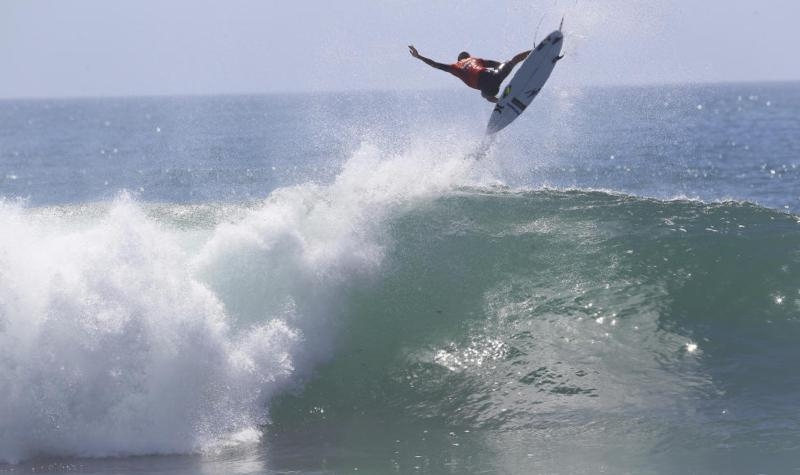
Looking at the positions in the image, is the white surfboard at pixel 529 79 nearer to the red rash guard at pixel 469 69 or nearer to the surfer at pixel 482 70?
the surfer at pixel 482 70

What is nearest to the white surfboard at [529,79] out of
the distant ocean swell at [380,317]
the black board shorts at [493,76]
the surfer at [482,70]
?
the surfer at [482,70]

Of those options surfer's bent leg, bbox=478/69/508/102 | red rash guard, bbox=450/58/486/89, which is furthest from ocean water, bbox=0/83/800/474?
red rash guard, bbox=450/58/486/89

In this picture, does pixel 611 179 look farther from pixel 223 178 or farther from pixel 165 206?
pixel 165 206

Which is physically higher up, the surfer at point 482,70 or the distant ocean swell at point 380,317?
the surfer at point 482,70

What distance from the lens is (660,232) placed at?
41.5 feet

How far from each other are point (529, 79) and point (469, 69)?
1126mm

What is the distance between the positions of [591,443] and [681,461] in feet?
2.73

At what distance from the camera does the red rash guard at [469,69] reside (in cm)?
1277

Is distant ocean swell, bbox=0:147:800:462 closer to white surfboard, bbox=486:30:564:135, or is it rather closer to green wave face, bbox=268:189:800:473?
green wave face, bbox=268:189:800:473

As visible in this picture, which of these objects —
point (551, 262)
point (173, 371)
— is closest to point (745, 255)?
point (551, 262)

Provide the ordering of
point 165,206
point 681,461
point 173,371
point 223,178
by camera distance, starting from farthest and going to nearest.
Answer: point 223,178, point 165,206, point 173,371, point 681,461

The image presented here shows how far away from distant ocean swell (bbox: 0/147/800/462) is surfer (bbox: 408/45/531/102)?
5.79ft

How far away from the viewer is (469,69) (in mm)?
12797

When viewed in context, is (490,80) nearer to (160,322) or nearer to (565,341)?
(565,341)
